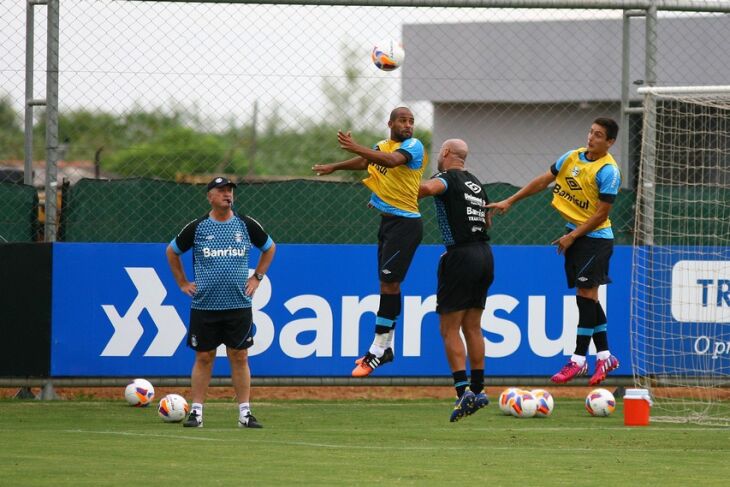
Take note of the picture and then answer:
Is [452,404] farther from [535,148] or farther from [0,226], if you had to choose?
[535,148]

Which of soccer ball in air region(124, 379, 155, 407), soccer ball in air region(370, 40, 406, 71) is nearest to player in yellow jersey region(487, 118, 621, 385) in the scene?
soccer ball in air region(370, 40, 406, 71)

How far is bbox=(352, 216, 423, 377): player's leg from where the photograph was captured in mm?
12539

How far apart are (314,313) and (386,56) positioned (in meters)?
3.19

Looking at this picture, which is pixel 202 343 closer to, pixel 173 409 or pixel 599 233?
pixel 173 409

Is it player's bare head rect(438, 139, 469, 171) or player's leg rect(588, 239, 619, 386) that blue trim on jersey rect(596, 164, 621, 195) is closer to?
player's leg rect(588, 239, 619, 386)

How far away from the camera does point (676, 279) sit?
1537 centimetres

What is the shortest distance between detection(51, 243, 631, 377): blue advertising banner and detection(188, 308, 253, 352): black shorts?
2.54 m

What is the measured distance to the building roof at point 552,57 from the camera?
2183 cm

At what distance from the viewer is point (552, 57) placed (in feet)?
80.7

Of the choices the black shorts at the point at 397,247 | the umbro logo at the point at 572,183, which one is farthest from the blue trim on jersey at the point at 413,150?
the umbro logo at the point at 572,183

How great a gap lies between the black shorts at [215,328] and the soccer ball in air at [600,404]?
3603 millimetres

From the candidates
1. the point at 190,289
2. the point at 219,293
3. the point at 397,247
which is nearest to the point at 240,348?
the point at 219,293

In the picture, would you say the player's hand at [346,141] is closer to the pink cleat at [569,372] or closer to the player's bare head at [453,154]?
the player's bare head at [453,154]

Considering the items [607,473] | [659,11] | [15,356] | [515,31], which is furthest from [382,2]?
[515,31]
